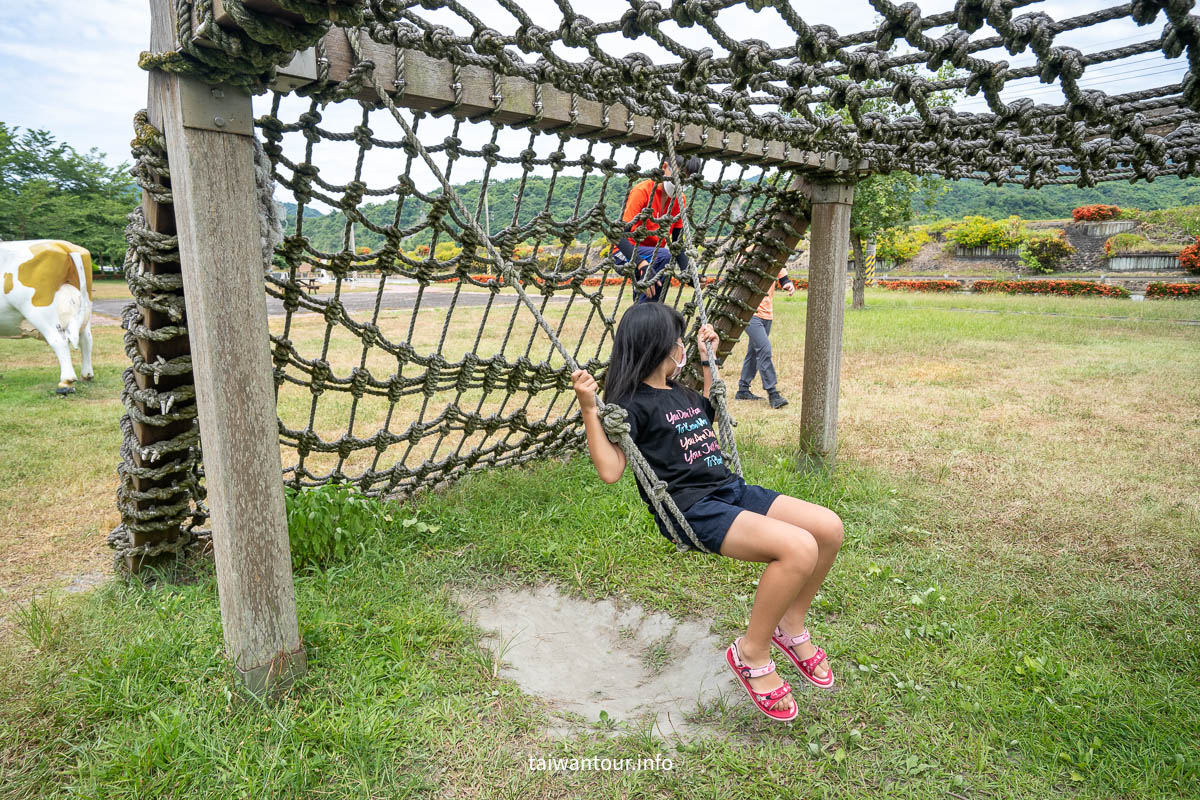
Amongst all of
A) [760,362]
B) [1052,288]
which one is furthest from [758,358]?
[1052,288]

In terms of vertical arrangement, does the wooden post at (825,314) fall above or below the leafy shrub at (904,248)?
below

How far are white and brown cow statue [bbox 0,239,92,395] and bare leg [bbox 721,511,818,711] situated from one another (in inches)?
228

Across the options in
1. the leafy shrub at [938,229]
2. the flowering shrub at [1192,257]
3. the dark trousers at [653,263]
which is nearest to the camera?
the dark trousers at [653,263]

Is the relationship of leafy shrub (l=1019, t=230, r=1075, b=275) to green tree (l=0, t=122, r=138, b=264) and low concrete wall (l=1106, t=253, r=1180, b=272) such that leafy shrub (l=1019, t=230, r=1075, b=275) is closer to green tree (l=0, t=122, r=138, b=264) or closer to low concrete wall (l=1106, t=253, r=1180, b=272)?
low concrete wall (l=1106, t=253, r=1180, b=272)

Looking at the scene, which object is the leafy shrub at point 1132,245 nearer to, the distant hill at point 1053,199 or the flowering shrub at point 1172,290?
the flowering shrub at point 1172,290

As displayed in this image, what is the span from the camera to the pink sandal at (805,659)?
192 centimetres

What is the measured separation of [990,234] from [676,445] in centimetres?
2985

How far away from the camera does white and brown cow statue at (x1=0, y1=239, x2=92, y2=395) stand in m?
5.41

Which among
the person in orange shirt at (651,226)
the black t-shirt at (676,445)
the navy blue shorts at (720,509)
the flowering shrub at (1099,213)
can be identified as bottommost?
the navy blue shorts at (720,509)

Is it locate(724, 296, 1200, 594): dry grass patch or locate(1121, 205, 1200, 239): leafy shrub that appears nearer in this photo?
locate(724, 296, 1200, 594): dry grass patch

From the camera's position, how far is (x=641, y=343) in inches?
77.1

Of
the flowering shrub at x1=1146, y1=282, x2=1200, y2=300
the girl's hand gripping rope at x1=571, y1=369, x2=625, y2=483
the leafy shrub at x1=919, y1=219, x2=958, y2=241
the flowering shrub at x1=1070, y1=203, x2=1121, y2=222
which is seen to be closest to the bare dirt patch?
the girl's hand gripping rope at x1=571, y1=369, x2=625, y2=483

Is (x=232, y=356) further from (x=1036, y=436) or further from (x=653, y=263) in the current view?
(x=1036, y=436)

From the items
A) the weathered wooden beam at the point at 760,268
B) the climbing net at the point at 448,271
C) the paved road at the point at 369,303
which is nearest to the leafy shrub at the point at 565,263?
the climbing net at the point at 448,271
